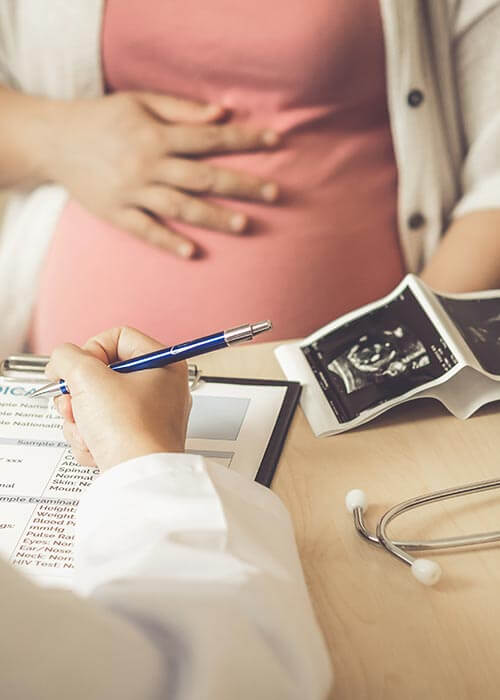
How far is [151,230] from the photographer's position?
38.4 inches

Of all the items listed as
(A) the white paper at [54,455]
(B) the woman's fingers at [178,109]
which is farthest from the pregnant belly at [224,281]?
(A) the white paper at [54,455]

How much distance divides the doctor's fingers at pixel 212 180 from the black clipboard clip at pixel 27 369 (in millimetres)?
325

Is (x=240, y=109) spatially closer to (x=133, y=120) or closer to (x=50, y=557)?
(x=133, y=120)

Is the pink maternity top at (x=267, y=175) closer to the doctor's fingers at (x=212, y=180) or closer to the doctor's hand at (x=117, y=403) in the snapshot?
the doctor's fingers at (x=212, y=180)

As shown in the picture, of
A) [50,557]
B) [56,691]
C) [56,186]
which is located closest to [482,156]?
[56,186]

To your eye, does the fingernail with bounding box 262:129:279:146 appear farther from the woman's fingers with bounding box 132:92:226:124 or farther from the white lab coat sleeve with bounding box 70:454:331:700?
the white lab coat sleeve with bounding box 70:454:331:700

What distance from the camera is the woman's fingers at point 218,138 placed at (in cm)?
98

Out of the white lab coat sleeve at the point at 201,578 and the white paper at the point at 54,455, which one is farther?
the white paper at the point at 54,455

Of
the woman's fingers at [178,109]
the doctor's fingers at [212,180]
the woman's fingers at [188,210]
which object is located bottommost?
the woman's fingers at [188,210]

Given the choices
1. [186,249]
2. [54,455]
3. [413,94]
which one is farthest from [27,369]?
[413,94]

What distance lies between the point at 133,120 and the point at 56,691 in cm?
83

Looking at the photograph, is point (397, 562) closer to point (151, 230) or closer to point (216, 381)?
point (216, 381)

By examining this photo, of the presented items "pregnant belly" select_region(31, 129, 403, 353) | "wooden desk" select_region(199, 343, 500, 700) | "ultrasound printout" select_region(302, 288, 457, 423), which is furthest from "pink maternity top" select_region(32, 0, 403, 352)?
"wooden desk" select_region(199, 343, 500, 700)

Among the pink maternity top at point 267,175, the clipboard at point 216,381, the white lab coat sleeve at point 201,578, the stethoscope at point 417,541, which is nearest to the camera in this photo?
the white lab coat sleeve at point 201,578
